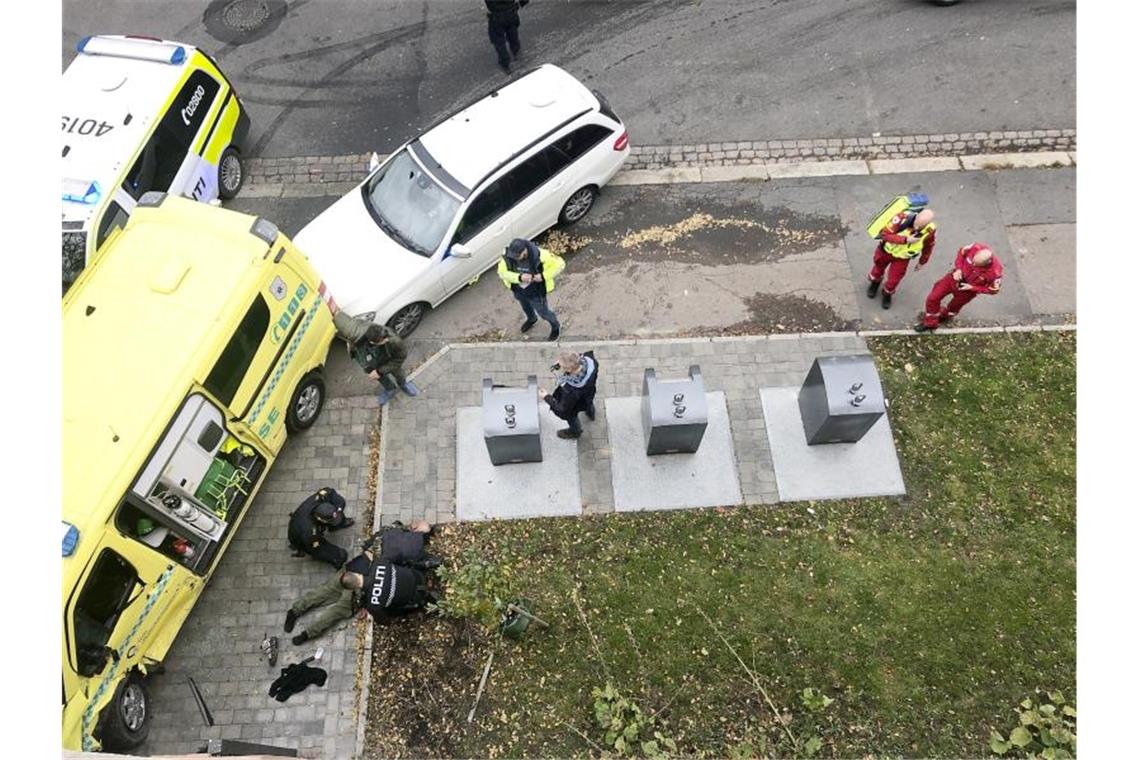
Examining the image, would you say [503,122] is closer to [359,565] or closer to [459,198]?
[459,198]

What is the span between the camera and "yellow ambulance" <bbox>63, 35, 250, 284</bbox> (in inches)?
329

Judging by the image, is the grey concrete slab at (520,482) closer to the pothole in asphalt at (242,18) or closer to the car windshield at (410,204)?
the car windshield at (410,204)

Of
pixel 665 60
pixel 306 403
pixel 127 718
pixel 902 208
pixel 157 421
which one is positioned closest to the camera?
pixel 157 421

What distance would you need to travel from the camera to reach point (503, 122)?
8.92 meters

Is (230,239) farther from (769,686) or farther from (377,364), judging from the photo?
(769,686)

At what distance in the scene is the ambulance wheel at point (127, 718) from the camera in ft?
21.0

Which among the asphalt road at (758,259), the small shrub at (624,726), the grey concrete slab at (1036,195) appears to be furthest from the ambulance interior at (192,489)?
the grey concrete slab at (1036,195)

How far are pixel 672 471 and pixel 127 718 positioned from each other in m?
5.62

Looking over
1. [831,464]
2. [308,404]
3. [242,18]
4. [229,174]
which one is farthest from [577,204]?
[242,18]

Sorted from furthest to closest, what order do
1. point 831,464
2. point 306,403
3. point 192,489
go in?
point 306,403 → point 831,464 → point 192,489

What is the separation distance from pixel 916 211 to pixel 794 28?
208 inches

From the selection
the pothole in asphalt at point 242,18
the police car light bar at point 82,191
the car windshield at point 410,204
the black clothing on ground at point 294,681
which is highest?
the pothole in asphalt at point 242,18

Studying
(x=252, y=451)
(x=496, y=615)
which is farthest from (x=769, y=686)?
(x=252, y=451)

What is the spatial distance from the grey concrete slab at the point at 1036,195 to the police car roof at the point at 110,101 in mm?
10688
